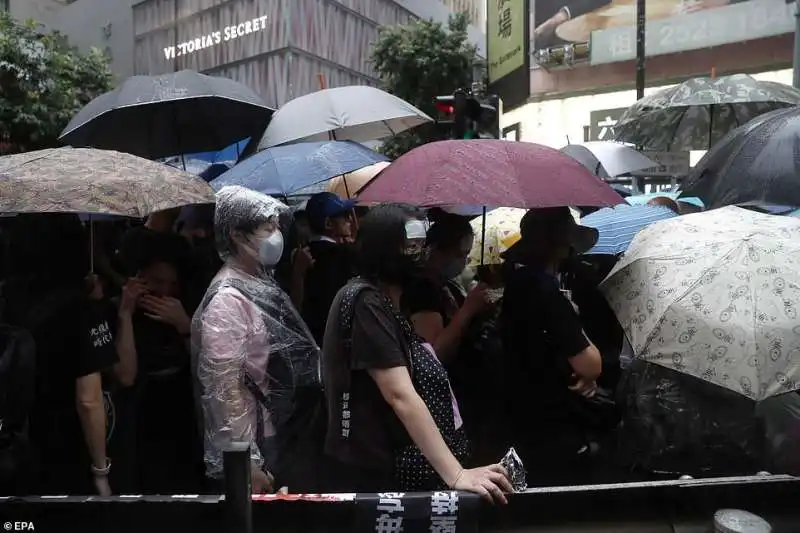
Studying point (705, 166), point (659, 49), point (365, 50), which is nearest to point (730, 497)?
point (705, 166)

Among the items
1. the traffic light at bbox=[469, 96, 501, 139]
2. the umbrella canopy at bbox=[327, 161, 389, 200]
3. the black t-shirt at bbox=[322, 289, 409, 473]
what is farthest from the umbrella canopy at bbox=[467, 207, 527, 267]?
the traffic light at bbox=[469, 96, 501, 139]

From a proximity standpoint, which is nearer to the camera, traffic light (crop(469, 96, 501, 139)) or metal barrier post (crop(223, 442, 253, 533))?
metal barrier post (crop(223, 442, 253, 533))

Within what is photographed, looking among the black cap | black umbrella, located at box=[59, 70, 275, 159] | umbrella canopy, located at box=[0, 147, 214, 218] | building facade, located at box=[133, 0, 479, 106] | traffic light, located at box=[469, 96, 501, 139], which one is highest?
building facade, located at box=[133, 0, 479, 106]

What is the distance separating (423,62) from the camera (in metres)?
20.3

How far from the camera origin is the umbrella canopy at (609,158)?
27.9 ft

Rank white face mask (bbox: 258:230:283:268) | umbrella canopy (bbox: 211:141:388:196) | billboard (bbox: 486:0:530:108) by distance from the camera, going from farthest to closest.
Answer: billboard (bbox: 486:0:530:108), umbrella canopy (bbox: 211:141:388:196), white face mask (bbox: 258:230:283:268)

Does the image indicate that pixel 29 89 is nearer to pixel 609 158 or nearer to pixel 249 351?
pixel 609 158

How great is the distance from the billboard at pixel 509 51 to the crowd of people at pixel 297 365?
46.6ft

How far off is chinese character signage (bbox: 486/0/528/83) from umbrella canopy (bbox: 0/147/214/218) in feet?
48.2

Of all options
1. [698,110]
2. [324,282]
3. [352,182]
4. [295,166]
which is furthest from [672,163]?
[324,282]

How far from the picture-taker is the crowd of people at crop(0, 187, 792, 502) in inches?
84.5

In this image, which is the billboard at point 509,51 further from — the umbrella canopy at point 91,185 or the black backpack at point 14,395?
the black backpack at point 14,395

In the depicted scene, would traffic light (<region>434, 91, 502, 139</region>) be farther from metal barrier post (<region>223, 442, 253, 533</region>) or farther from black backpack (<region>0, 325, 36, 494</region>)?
metal barrier post (<region>223, 442, 253, 533</region>)

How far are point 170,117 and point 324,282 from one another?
→ 7.28ft
